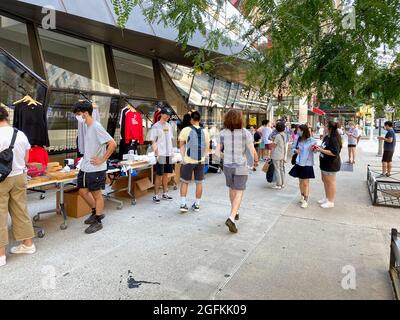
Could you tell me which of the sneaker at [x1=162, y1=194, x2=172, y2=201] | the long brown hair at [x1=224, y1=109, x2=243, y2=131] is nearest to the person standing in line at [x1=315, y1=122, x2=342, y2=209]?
the long brown hair at [x1=224, y1=109, x2=243, y2=131]

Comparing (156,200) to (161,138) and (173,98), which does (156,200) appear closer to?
(161,138)

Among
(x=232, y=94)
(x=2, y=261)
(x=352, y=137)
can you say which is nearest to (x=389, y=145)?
(x=352, y=137)

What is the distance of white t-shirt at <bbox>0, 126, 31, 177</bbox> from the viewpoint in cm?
365

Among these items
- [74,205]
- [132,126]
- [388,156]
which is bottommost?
[74,205]

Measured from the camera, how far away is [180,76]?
1202 centimetres

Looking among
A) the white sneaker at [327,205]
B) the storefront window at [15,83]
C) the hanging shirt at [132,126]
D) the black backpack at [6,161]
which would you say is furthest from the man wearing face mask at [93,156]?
the white sneaker at [327,205]

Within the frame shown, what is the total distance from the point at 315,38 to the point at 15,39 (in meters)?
7.24

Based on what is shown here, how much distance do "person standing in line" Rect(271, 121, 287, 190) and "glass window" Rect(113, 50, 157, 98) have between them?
4816mm

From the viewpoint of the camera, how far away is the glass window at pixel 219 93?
14875mm

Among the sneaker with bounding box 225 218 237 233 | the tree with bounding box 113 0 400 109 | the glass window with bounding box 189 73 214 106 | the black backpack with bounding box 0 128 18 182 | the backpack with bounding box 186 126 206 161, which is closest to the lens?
the tree with bounding box 113 0 400 109

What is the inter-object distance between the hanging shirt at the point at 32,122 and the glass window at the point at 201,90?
23.2 ft

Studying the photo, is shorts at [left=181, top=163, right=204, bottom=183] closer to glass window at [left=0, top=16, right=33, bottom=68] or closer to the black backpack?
the black backpack

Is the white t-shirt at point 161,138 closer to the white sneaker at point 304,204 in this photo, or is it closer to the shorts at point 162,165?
the shorts at point 162,165

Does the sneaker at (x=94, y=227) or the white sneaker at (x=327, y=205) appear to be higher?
the sneaker at (x=94, y=227)
